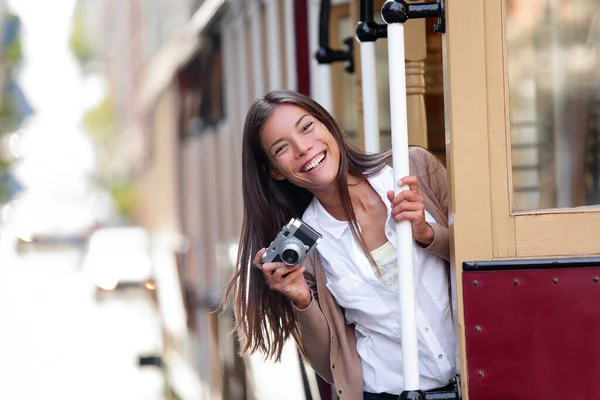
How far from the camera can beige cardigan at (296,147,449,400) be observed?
283 centimetres

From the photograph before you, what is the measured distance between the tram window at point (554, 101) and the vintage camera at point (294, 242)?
49 centimetres

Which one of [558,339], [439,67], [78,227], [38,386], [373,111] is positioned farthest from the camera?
[78,227]

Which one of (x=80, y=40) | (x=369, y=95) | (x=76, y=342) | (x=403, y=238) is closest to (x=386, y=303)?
(x=403, y=238)

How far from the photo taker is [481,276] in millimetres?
2465

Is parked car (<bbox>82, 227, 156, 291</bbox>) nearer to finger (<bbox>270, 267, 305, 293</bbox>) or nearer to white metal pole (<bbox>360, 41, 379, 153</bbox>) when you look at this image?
white metal pole (<bbox>360, 41, 379, 153</bbox>)

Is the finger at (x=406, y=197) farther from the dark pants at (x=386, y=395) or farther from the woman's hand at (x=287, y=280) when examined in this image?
the dark pants at (x=386, y=395)

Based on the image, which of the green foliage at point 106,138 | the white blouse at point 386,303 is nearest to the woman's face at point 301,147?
the white blouse at point 386,303

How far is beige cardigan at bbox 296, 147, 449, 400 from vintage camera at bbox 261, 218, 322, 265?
20 centimetres

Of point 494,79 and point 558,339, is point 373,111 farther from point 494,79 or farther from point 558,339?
point 558,339

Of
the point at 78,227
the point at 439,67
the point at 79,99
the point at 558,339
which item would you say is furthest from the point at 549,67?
the point at 79,99

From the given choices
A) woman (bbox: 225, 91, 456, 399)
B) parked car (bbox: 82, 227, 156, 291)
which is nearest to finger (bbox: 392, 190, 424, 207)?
woman (bbox: 225, 91, 456, 399)

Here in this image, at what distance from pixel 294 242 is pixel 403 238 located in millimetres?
277

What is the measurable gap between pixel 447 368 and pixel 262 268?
504 millimetres

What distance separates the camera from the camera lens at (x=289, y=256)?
268 centimetres
